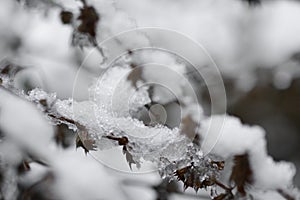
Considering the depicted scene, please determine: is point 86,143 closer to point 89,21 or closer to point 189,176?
point 189,176

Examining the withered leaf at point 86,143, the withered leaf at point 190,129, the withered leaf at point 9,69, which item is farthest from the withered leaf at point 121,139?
the withered leaf at point 9,69

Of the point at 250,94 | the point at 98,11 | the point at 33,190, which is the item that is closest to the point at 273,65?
the point at 250,94

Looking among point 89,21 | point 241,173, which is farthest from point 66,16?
point 241,173

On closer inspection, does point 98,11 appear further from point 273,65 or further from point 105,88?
point 273,65

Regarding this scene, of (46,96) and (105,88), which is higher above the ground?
(105,88)

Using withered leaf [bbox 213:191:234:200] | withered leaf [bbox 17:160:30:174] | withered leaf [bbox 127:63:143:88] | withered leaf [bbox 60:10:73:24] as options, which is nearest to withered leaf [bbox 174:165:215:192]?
withered leaf [bbox 213:191:234:200]

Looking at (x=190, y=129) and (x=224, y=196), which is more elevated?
(x=190, y=129)

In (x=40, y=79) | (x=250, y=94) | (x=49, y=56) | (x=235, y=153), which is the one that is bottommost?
(x=235, y=153)
